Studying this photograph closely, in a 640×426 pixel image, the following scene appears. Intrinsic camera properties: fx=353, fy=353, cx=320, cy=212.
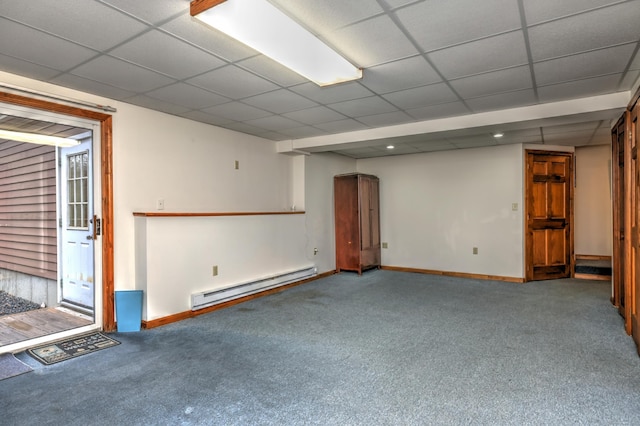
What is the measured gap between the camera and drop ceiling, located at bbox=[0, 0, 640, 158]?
1994mm

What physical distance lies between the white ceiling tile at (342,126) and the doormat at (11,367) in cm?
370

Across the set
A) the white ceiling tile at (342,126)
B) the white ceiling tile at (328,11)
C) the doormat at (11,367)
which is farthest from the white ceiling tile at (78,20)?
the white ceiling tile at (342,126)

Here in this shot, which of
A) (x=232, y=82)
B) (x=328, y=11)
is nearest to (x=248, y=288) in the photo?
(x=232, y=82)

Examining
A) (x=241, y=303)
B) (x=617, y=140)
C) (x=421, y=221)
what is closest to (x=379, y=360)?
(x=241, y=303)

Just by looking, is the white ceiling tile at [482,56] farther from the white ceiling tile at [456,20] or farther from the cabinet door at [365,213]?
the cabinet door at [365,213]

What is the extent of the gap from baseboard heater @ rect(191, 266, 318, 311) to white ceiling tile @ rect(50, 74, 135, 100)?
2.17m

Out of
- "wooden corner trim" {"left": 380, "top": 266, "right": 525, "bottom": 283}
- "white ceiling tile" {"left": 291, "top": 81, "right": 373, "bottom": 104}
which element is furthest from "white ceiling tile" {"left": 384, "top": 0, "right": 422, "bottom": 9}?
"wooden corner trim" {"left": 380, "top": 266, "right": 525, "bottom": 283}

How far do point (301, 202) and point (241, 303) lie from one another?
6.54ft

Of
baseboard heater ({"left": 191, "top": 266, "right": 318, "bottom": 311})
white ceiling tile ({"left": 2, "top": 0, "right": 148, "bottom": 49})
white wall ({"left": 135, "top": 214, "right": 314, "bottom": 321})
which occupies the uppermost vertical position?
white ceiling tile ({"left": 2, "top": 0, "right": 148, "bottom": 49})

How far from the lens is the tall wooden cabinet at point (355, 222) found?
20.6ft

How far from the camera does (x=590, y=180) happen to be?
20.8 feet

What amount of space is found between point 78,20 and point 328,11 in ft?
4.74

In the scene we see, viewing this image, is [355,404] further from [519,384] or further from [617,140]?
[617,140]

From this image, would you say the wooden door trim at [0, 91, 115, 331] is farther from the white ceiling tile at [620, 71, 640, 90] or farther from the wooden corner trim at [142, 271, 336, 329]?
the white ceiling tile at [620, 71, 640, 90]
